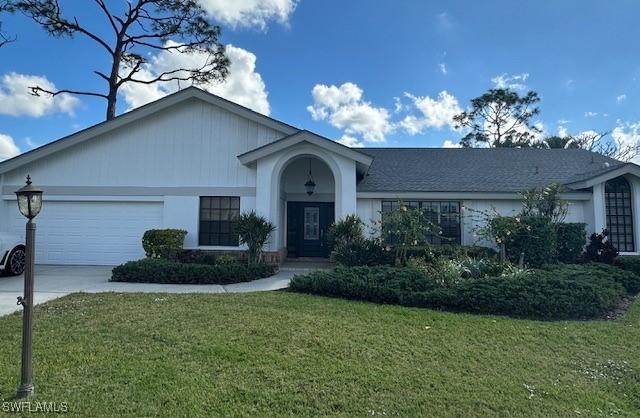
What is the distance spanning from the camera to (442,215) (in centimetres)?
1377

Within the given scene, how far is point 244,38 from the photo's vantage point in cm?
1686

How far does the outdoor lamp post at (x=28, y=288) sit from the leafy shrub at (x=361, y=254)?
8.08m

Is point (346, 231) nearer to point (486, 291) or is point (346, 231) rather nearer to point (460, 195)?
point (460, 195)

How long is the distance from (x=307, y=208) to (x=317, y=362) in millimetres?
10200

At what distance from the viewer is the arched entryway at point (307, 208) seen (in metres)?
14.4

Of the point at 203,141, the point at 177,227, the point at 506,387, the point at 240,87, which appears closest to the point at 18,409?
the point at 506,387

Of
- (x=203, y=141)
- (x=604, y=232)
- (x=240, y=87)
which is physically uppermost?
(x=240, y=87)

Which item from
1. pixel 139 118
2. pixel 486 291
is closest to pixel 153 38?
pixel 139 118

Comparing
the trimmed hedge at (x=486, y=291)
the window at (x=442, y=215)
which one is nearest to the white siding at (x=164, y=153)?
the window at (x=442, y=215)

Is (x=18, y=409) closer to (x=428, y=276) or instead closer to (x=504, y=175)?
(x=428, y=276)

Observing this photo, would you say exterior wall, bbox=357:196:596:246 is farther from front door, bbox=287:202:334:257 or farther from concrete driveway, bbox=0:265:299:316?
concrete driveway, bbox=0:265:299:316

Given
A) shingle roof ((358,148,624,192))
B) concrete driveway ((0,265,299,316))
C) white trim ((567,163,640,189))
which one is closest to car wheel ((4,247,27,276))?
concrete driveway ((0,265,299,316))

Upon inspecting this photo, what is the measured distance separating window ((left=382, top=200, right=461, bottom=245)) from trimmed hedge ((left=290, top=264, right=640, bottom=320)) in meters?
5.02

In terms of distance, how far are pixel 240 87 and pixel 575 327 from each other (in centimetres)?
1865
